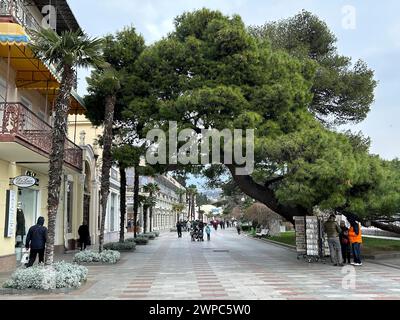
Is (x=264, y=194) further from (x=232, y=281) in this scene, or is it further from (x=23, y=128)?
(x=23, y=128)

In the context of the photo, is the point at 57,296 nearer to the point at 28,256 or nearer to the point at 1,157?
the point at 28,256

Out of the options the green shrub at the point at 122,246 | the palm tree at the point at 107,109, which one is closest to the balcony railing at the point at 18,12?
the palm tree at the point at 107,109

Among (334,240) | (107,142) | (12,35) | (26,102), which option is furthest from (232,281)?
(26,102)

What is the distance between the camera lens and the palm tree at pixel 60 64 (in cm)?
1200

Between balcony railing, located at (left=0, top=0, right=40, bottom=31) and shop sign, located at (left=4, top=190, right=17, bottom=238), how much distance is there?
562cm

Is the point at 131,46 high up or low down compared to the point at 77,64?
up

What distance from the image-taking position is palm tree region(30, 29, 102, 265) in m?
12.0

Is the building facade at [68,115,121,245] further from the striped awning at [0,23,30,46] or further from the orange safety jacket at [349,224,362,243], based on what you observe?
the orange safety jacket at [349,224,362,243]

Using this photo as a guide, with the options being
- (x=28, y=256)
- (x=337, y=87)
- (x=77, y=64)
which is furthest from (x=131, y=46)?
(x=337, y=87)

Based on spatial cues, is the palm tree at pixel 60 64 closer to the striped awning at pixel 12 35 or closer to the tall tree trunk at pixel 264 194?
the striped awning at pixel 12 35

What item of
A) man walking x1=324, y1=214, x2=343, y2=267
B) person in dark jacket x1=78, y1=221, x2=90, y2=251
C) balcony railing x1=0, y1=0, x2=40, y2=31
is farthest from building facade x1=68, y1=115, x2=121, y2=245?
man walking x1=324, y1=214, x2=343, y2=267
